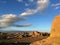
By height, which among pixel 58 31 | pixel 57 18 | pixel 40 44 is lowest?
pixel 40 44

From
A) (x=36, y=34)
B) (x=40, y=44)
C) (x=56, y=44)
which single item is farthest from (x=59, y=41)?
(x=36, y=34)

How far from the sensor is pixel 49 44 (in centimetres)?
4094

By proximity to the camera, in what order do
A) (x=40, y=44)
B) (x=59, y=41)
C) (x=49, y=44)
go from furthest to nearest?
(x=40, y=44)
(x=49, y=44)
(x=59, y=41)

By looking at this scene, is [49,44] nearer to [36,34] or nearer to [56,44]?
[56,44]

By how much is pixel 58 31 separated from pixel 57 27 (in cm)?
121

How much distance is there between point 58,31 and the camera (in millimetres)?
39969

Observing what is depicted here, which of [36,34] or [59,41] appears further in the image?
[36,34]

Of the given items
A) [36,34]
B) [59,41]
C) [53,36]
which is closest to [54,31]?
[53,36]

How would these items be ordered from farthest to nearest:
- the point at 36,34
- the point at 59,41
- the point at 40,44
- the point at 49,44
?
the point at 36,34 → the point at 40,44 → the point at 49,44 → the point at 59,41

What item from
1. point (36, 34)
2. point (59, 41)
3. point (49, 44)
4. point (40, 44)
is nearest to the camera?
point (59, 41)

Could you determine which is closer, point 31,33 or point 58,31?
point 58,31

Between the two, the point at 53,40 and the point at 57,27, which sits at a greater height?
the point at 57,27

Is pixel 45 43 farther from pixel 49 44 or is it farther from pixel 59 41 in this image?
pixel 59 41

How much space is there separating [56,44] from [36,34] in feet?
341
